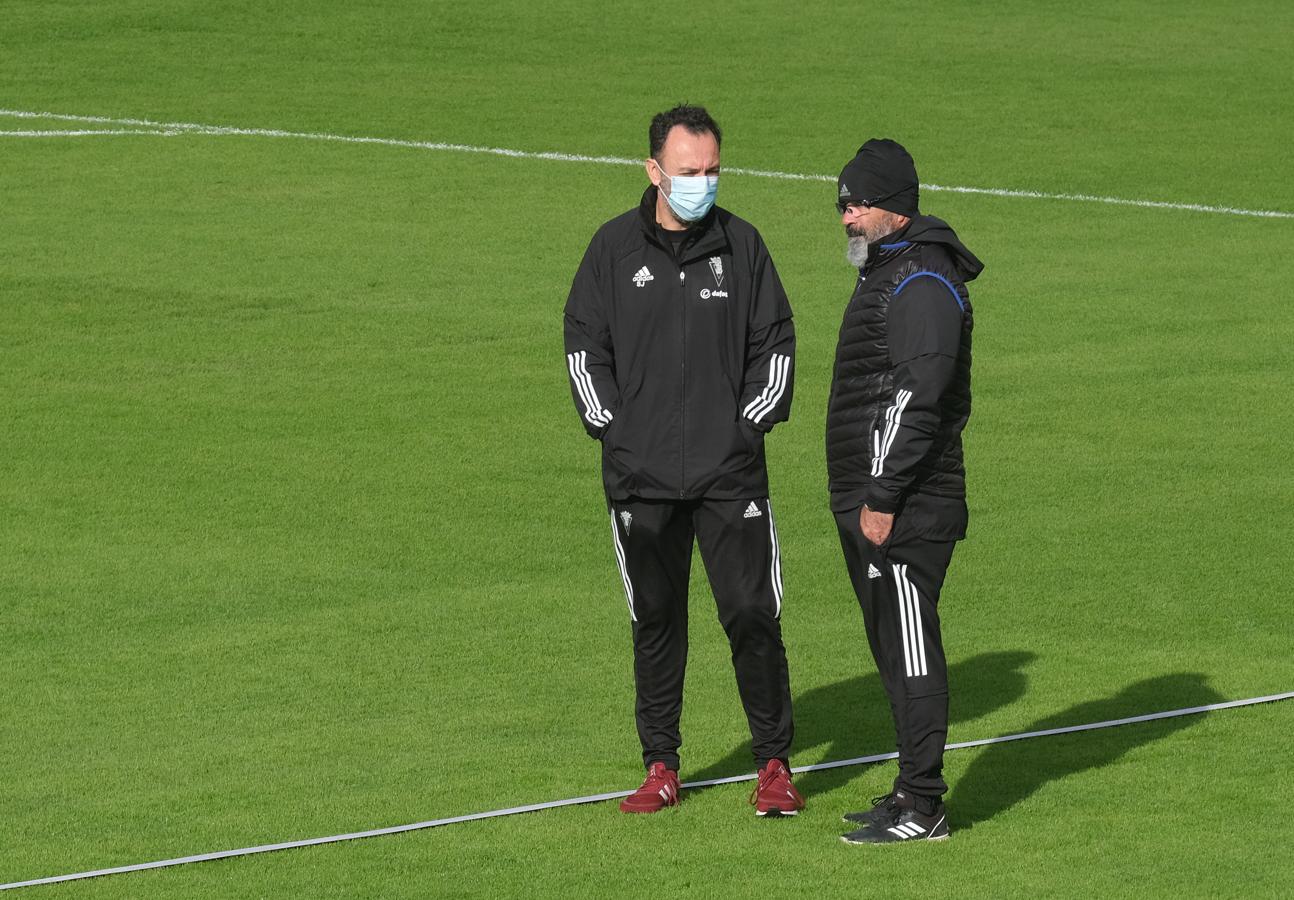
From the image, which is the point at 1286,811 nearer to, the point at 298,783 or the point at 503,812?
the point at 503,812

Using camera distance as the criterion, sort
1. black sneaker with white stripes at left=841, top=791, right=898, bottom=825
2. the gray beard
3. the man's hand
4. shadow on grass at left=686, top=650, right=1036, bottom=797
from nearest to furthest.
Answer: the man's hand → the gray beard → black sneaker with white stripes at left=841, top=791, right=898, bottom=825 → shadow on grass at left=686, top=650, right=1036, bottom=797

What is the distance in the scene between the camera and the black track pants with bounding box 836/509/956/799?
23.7 ft

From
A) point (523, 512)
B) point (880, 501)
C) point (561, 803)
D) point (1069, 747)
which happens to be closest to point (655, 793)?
point (561, 803)

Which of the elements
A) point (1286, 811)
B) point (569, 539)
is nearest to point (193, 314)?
point (569, 539)

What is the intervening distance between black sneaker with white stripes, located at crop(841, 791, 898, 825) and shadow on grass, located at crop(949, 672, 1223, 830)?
0.93ft

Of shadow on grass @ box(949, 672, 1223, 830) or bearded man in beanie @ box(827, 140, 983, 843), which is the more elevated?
bearded man in beanie @ box(827, 140, 983, 843)

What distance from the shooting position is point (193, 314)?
17.6 m

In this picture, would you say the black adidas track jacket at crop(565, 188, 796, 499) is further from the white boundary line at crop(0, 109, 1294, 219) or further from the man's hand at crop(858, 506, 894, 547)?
the white boundary line at crop(0, 109, 1294, 219)

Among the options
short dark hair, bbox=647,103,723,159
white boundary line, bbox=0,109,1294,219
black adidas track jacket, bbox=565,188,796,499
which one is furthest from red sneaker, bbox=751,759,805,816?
white boundary line, bbox=0,109,1294,219

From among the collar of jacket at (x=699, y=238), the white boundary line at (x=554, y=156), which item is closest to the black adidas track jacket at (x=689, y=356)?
the collar of jacket at (x=699, y=238)

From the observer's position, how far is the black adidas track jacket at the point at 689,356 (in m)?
7.46

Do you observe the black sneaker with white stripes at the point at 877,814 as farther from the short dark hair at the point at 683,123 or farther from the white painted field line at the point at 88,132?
the white painted field line at the point at 88,132

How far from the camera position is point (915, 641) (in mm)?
7238

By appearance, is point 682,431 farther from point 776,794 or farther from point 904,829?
point 904,829
